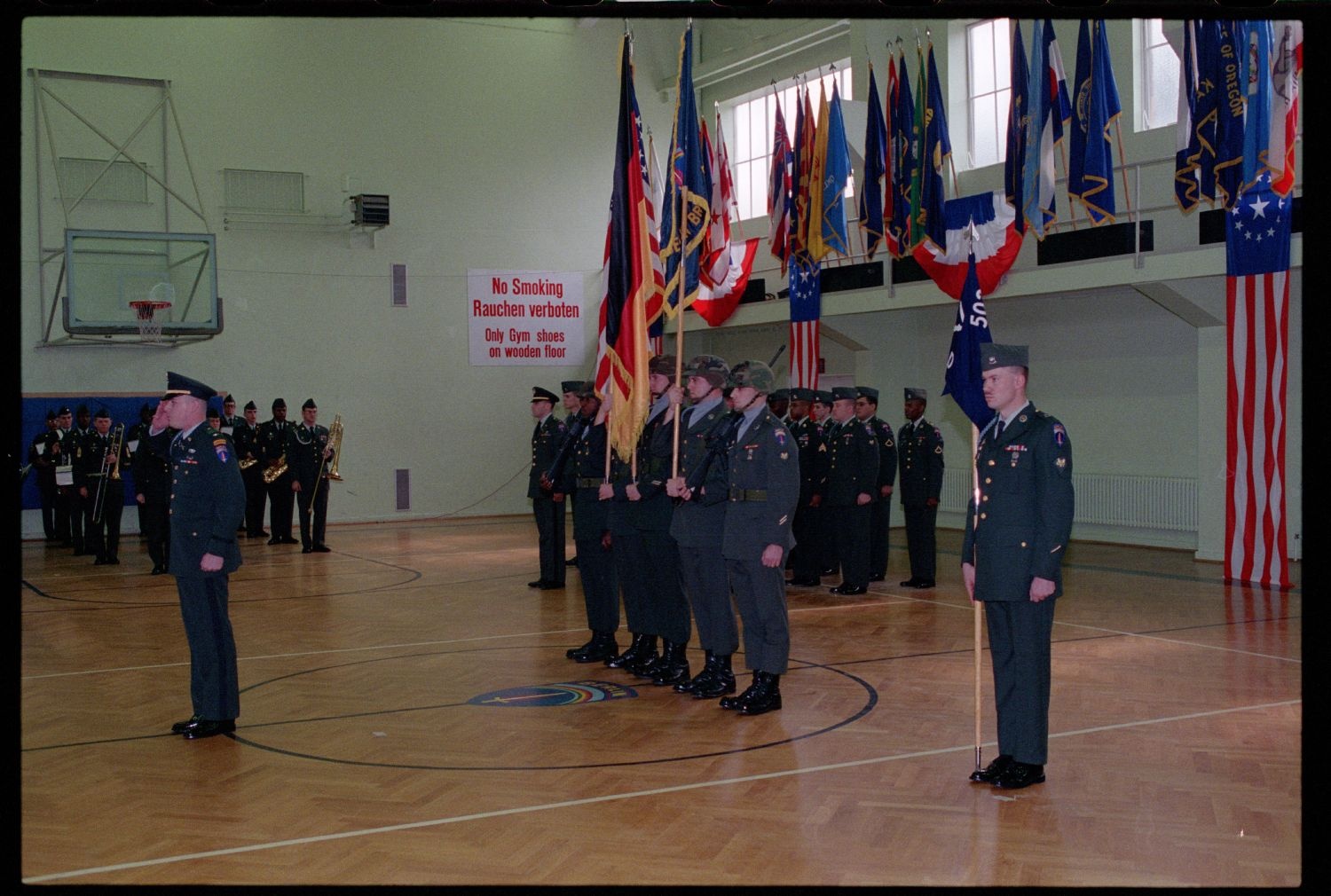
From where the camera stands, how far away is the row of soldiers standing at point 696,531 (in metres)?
5.90

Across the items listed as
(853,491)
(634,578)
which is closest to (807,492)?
(853,491)

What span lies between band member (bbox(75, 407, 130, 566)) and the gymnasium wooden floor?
14.4ft

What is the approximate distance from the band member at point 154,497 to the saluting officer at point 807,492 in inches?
252

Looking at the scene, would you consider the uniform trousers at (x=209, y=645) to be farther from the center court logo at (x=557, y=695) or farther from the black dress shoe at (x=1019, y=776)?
the black dress shoe at (x=1019, y=776)

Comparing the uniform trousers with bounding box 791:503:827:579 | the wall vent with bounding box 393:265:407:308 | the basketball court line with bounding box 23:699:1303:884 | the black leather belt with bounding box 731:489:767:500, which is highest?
the wall vent with bounding box 393:265:407:308

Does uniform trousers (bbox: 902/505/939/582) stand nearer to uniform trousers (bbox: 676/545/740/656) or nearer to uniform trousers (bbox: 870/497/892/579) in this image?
uniform trousers (bbox: 870/497/892/579)

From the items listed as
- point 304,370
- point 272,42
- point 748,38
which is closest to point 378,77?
point 272,42

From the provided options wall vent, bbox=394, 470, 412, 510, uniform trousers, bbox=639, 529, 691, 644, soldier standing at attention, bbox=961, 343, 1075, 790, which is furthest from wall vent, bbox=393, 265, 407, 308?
soldier standing at attention, bbox=961, 343, 1075, 790

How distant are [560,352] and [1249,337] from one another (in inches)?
467

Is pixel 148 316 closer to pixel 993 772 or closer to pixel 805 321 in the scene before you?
pixel 805 321

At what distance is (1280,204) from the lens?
10164mm

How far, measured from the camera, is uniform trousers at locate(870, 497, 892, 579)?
1116 cm

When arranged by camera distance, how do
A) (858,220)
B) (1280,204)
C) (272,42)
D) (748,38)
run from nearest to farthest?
(1280,204), (858,220), (272,42), (748,38)

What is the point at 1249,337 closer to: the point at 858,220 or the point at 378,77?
the point at 858,220
